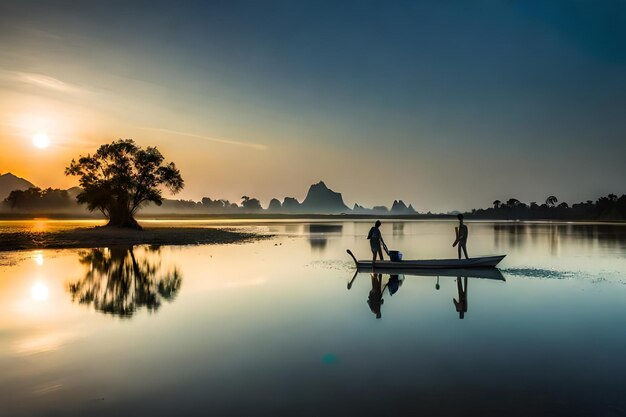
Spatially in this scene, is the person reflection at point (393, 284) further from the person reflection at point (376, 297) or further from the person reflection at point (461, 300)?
the person reflection at point (461, 300)

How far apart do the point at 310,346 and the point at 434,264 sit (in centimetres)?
1809

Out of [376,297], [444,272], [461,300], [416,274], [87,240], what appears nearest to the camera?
[461,300]

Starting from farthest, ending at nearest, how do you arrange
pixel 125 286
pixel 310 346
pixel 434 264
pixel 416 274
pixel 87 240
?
pixel 87 240 → pixel 434 264 → pixel 416 274 → pixel 125 286 → pixel 310 346

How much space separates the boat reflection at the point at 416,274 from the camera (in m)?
18.3

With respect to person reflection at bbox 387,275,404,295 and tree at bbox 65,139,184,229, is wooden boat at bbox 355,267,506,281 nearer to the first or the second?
person reflection at bbox 387,275,404,295

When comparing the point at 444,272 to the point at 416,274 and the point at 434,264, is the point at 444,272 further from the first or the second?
the point at 416,274

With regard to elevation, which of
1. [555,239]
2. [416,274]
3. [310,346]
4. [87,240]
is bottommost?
[310,346]

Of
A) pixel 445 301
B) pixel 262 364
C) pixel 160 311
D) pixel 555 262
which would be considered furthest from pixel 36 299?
pixel 555 262

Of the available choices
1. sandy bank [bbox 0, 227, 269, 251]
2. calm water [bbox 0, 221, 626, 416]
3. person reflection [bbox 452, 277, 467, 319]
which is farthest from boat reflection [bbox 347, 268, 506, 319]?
sandy bank [bbox 0, 227, 269, 251]

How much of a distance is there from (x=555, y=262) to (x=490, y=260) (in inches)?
372

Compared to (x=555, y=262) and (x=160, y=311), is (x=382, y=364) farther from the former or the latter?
(x=555, y=262)

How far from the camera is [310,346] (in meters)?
12.3

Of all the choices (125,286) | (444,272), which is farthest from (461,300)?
(125,286)

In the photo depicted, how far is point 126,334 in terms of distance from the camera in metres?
13.6
